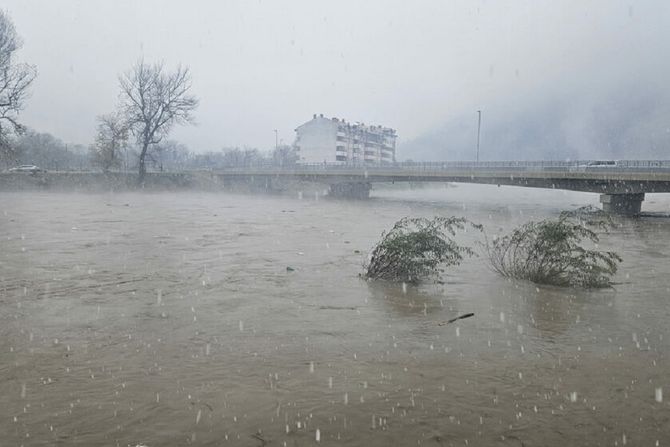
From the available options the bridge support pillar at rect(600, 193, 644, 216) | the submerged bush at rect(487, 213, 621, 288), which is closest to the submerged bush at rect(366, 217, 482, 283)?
the submerged bush at rect(487, 213, 621, 288)

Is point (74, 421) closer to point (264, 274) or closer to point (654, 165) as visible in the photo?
point (264, 274)

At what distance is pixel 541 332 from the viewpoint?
7.70 m

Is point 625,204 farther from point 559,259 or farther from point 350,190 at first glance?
point 559,259

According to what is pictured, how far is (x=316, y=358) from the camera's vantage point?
6.36 m

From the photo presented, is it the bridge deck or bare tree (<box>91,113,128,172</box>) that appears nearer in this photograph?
the bridge deck

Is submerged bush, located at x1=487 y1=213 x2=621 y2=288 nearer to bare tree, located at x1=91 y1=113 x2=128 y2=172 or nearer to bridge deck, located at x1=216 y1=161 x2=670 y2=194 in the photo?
bridge deck, located at x1=216 y1=161 x2=670 y2=194

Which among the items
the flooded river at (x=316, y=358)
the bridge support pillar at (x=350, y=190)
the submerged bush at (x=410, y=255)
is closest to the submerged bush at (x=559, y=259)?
the flooded river at (x=316, y=358)

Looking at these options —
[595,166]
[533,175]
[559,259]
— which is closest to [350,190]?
[533,175]

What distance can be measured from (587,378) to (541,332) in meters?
1.85

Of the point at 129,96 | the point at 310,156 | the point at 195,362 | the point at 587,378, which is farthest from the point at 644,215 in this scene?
the point at 310,156

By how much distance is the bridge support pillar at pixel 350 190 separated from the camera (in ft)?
196

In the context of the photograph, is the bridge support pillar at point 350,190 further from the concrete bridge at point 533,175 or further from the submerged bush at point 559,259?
the submerged bush at point 559,259

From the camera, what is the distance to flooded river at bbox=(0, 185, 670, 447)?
4.57m

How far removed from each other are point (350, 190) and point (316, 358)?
Result: 54.1m
